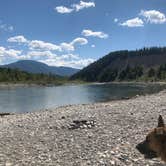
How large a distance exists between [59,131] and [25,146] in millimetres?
3398

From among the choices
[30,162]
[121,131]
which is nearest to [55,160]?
[30,162]

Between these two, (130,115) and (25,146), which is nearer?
(25,146)

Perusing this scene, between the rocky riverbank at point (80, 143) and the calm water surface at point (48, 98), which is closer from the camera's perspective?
the rocky riverbank at point (80, 143)

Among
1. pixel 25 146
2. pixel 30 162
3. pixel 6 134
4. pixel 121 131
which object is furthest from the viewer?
pixel 6 134

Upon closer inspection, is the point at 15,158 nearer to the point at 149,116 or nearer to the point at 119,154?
the point at 119,154

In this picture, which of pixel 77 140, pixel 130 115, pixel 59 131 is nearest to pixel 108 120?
pixel 130 115

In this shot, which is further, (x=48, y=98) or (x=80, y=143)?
(x=48, y=98)

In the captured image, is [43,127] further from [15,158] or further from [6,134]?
[15,158]

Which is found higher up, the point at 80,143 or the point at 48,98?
the point at 80,143

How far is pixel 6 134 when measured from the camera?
21.5 m

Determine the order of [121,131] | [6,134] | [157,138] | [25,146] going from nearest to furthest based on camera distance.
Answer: [157,138] < [25,146] < [121,131] < [6,134]

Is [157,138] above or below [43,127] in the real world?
above

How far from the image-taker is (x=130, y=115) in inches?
1020

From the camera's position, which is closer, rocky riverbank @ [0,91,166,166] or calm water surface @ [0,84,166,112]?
rocky riverbank @ [0,91,166,166]
